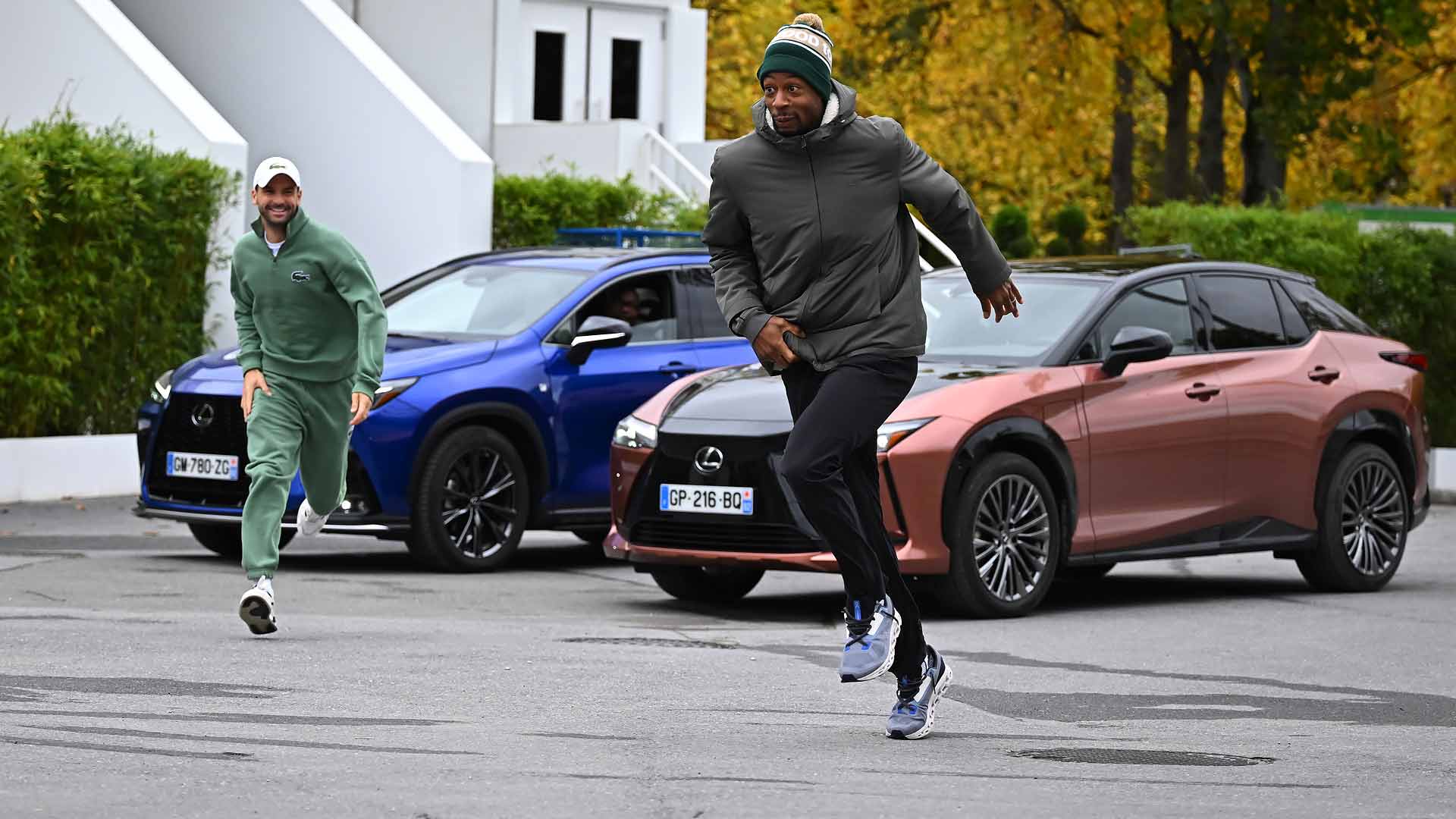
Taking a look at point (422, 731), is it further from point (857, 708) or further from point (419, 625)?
point (419, 625)

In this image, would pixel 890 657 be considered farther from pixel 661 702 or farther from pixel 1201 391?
pixel 1201 391

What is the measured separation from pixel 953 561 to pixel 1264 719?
2783mm

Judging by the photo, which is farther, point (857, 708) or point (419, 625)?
point (419, 625)

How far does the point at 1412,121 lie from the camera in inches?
1393

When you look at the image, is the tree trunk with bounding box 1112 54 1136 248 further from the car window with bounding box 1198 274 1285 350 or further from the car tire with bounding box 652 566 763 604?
the car tire with bounding box 652 566 763 604

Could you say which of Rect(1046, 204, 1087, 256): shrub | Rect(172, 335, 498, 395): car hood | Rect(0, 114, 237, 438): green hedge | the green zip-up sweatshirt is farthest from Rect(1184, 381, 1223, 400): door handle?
Rect(1046, 204, 1087, 256): shrub

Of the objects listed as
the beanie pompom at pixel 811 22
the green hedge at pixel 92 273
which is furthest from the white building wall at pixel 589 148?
the beanie pompom at pixel 811 22

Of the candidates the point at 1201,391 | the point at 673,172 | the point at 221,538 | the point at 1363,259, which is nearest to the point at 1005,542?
the point at 1201,391

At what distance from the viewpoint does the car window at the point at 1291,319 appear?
1260 centimetres

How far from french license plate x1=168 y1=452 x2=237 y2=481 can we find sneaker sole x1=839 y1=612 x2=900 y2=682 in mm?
6107

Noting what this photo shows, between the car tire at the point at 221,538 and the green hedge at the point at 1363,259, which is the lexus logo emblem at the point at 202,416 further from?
the green hedge at the point at 1363,259

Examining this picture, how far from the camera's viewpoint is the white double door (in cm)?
3117

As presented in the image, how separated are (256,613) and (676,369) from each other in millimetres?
4548

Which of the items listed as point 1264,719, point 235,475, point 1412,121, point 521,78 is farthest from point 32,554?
point 1412,121
